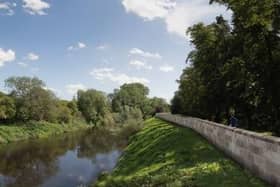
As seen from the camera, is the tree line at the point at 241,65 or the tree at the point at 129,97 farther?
the tree at the point at 129,97

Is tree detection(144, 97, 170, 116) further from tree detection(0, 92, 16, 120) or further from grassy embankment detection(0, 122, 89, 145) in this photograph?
A: tree detection(0, 92, 16, 120)

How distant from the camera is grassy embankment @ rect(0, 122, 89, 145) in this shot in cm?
5198

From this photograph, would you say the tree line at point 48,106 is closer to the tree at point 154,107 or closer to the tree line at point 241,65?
the tree at point 154,107

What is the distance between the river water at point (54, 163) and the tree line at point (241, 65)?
1253cm

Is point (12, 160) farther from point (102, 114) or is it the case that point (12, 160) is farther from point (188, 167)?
point (102, 114)

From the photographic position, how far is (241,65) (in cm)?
2403

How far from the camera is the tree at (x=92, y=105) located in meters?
92.0

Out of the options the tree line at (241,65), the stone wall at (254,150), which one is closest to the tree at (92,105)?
the tree line at (241,65)

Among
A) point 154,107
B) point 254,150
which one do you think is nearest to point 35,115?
point 254,150

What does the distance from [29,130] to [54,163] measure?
28.1m

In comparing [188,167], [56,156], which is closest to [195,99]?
[56,156]

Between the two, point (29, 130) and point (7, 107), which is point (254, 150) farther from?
point (7, 107)

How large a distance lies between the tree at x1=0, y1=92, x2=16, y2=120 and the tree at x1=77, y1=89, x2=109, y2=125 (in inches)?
1234

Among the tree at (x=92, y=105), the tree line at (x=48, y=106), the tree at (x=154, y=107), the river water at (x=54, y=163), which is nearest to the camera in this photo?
the river water at (x=54, y=163)
